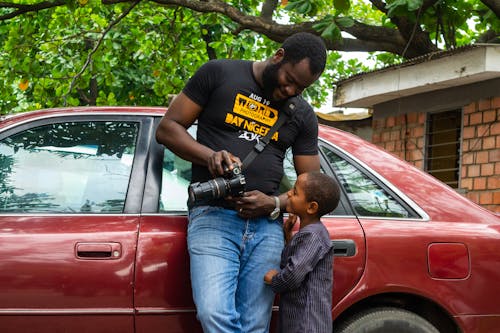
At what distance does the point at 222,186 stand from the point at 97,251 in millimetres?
721

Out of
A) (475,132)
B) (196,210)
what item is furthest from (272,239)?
(475,132)

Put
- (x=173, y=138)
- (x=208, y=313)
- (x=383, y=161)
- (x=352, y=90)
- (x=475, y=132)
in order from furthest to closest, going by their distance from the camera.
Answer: (x=352, y=90)
(x=475, y=132)
(x=383, y=161)
(x=173, y=138)
(x=208, y=313)

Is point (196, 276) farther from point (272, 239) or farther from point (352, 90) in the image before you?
point (352, 90)

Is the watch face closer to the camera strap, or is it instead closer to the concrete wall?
the camera strap

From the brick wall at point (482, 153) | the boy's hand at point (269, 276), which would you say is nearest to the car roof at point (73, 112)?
the boy's hand at point (269, 276)

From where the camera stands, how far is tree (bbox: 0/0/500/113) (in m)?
8.80

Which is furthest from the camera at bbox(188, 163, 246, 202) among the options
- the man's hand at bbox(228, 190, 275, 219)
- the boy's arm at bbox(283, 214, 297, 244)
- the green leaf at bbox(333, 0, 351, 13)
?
the green leaf at bbox(333, 0, 351, 13)

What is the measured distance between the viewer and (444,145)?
9.49 m

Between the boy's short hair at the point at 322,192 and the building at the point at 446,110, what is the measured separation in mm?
4782

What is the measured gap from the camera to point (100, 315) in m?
3.35

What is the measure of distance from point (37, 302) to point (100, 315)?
277mm

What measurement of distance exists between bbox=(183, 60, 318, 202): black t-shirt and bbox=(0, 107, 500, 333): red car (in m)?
0.39

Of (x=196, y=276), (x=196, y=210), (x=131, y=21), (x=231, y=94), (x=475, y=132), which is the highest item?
(x=131, y=21)

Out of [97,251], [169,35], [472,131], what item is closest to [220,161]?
[97,251]
